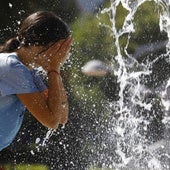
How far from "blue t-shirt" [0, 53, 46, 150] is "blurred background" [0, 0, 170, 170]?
4.21m

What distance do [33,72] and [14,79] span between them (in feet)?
0.48

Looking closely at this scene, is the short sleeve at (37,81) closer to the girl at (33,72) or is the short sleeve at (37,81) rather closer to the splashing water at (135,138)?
the girl at (33,72)

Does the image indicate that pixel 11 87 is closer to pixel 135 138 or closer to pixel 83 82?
pixel 135 138

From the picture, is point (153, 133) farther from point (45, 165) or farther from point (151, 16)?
point (151, 16)

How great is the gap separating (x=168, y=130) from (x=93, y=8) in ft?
24.5

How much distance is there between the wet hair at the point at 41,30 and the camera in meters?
2.98

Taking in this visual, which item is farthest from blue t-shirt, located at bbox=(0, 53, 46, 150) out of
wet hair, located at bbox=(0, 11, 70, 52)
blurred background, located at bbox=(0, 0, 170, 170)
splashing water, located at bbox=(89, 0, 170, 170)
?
blurred background, located at bbox=(0, 0, 170, 170)

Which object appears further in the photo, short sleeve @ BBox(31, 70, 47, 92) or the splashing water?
the splashing water

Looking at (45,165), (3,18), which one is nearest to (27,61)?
(45,165)

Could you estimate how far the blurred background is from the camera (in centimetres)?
911

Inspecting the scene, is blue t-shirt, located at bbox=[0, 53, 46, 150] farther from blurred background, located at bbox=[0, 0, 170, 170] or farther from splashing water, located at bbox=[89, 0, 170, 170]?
blurred background, located at bbox=[0, 0, 170, 170]

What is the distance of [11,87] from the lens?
290 cm

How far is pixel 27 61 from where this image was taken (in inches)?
119

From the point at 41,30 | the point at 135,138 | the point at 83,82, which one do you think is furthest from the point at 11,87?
the point at 83,82
